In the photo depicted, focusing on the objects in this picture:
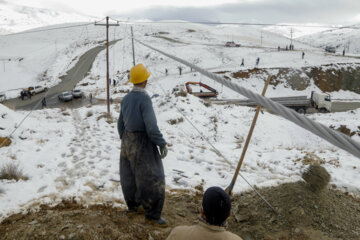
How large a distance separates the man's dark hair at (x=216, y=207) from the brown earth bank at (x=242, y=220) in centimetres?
183

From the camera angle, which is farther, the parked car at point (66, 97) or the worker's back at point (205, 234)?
the parked car at point (66, 97)

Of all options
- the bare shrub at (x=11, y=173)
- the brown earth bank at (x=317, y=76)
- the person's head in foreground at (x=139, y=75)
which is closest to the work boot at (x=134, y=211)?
the person's head in foreground at (x=139, y=75)

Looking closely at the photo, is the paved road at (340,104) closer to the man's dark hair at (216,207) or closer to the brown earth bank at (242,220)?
the brown earth bank at (242,220)

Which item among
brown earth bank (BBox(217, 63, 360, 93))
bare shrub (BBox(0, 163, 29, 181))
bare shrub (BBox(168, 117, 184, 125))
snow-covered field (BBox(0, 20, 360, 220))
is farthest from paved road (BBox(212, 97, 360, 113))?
bare shrub (BBox(0, 163, 29, 181))

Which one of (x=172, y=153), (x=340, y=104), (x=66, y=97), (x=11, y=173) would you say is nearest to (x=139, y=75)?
(x=11, y=173)

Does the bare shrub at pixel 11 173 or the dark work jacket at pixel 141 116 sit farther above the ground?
the dark work jacket at pixel 141 116

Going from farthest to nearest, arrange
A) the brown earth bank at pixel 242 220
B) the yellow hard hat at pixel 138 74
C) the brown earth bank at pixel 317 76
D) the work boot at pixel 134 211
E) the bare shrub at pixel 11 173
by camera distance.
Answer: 1. the brown earth bank at pixel 317 76
2. the bare shrub at pixel 11 173
3. the work boot at pixel 134 211
4. the yellow hard hat at pixel 138 74
5. the brown earth bank at pixel 242 220

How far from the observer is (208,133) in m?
13.3

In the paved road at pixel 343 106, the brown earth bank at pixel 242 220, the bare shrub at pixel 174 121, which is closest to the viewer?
the brown earth bank at pixel 242 220

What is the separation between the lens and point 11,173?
4.93 metres

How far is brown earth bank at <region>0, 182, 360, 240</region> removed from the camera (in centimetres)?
306

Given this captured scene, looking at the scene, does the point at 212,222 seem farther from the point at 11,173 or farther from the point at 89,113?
the point at 89,113

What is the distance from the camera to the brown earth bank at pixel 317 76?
33.5 meters

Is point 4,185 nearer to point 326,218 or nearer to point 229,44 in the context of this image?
point 326,218
